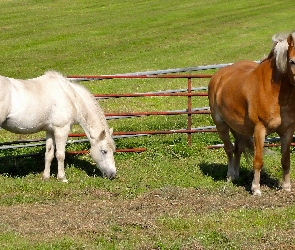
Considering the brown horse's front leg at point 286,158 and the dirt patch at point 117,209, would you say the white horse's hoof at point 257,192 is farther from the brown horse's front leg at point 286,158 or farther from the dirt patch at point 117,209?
the brown horse's front leg at point 286,158

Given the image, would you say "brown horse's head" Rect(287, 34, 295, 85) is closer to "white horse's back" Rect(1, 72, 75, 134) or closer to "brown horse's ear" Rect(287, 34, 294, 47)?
"brown horse's ear" Rect(287, 34, 294, 47)

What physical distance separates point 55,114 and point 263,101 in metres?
3.07

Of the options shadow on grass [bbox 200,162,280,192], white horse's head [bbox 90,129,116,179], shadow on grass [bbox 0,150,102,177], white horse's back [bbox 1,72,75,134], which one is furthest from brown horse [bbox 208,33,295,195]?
shadow on grass [bbox 0,150,102,177]

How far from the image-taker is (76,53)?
23156 millimetres

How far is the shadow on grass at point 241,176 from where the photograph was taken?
8906mm

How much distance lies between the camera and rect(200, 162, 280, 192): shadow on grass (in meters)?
8.91

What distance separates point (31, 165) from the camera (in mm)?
10109

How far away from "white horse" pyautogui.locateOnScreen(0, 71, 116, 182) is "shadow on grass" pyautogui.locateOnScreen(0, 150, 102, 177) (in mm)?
333

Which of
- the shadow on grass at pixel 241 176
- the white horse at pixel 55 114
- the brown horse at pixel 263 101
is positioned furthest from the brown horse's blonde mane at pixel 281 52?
the white horse at pixel 55 114

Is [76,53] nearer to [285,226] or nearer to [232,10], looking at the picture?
[232,10]

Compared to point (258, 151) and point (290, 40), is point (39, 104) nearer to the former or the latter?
point (258, 151)

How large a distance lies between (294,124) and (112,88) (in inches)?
365

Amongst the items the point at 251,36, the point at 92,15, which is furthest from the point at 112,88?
the point at 92,15

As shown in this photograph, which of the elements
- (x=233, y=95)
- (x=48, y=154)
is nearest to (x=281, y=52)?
(x=233, y=95)
